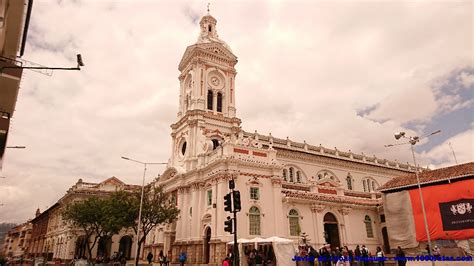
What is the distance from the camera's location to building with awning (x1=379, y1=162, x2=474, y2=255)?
2827cm

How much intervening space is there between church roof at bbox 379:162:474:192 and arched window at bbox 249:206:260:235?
13680 mm

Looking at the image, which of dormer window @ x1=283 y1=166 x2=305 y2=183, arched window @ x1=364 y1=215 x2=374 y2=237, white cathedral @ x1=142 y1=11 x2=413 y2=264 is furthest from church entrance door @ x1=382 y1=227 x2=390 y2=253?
dormer window @ x1=283 y1=166 x2=305 y2=183

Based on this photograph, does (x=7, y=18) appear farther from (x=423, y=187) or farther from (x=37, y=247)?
(x=37, y=247)

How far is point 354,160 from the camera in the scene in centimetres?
5084

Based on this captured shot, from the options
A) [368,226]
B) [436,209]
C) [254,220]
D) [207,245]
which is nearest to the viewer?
[436,209]

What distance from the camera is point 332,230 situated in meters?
37.5

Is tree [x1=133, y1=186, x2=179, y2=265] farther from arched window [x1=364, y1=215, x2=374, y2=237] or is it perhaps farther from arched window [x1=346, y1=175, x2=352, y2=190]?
arched window [x1=346, y1=175, x2=352, y2=190]

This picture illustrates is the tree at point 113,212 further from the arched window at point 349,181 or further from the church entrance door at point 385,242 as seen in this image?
the arched window at point 349,181

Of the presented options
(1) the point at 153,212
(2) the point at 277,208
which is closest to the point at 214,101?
(1) the point at 153,212

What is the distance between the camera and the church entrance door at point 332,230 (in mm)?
37125

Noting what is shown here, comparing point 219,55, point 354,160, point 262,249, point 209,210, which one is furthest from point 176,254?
point 354,160

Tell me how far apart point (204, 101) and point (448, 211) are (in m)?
27.9

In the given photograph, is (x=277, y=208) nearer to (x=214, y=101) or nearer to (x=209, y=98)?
(x=214, y=101)

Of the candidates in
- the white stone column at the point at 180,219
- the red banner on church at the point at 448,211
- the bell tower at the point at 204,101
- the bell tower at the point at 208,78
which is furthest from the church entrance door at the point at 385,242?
the white stone column at the point at 180,219
